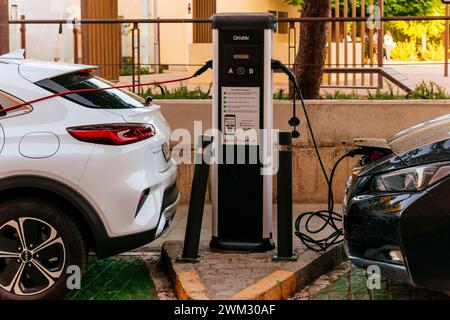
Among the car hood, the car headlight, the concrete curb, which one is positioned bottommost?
the concrete curb

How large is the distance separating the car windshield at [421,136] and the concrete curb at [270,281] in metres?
1.13

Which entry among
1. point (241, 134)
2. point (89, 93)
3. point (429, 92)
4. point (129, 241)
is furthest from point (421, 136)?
point (429, 92)

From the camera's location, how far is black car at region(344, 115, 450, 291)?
4891mm

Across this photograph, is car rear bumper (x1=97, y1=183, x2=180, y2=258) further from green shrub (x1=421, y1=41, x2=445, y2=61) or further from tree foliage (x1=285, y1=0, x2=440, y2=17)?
tree foliage (x1=285, y1=0, x2=440, y2=17)

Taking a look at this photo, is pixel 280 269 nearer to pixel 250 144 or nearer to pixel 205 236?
pixel 250 144

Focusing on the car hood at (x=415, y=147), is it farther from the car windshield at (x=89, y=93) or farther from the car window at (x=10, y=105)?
the car window at (x=10, y=105)

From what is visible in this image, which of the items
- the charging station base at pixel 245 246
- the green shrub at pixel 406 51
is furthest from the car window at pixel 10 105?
the green shrub at pixel 406 51

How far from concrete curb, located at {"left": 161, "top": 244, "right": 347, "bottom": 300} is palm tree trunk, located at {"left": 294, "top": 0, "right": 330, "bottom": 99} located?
11.4 ft

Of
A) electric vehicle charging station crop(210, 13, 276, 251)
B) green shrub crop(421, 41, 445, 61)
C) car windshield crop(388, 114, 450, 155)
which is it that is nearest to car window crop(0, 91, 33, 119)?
electric vehicle charging station crop(210, 13, 276, 251)

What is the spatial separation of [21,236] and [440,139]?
286cm

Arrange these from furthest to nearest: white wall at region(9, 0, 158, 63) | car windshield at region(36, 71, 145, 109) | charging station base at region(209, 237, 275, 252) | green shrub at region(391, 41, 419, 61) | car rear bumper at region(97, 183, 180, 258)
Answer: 1. green shrub at region(391, 41, 419, 61)
2. white wall at region(9, 0, 158, 63)
3. charging station base at region(209, 237, 275, 252)
4. car windshield at region(36, 71, 145, 109)
5. car rear bumper at region(97, 183, 180, 258)

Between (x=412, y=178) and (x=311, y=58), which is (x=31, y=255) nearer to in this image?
(x=412, y=178)

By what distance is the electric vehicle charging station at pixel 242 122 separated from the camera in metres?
6.30

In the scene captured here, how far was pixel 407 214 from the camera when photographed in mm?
4953
